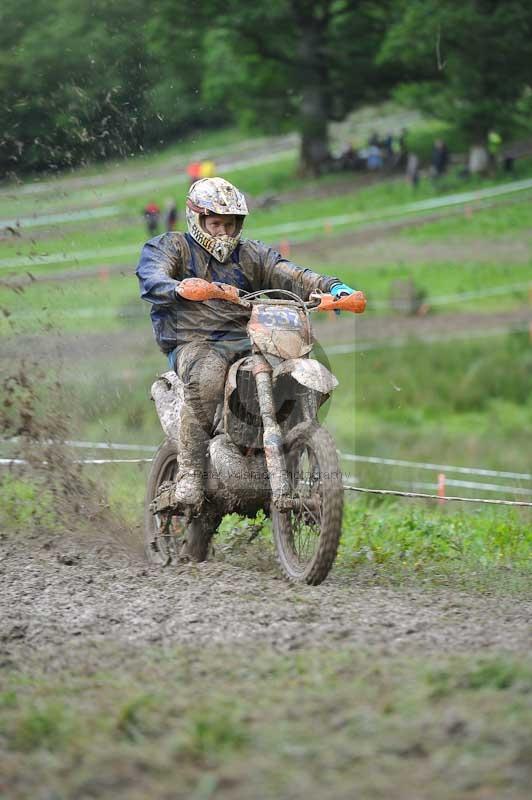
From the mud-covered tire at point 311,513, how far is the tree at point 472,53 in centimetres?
3015

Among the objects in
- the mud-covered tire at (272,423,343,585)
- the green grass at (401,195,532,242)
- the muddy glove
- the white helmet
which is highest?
the white helmet

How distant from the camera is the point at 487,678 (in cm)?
471

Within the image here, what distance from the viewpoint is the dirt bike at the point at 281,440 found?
23.4ft

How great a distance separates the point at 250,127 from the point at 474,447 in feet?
104

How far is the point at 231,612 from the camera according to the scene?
623 cm

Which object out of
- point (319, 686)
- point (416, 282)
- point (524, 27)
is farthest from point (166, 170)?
point (319, 686)

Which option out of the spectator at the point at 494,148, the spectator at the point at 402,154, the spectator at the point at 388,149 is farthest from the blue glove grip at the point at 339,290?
the spectator at the point at 388,149

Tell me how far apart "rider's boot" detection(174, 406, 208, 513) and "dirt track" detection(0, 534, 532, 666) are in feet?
1.38

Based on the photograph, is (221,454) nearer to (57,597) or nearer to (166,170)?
(57,597)

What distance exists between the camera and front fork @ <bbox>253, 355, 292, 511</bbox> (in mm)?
7246

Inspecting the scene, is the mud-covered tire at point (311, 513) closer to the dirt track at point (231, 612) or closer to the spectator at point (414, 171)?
the dirt track at point (231, 612)

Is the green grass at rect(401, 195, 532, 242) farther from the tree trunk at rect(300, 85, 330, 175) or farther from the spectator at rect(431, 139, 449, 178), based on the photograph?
the tree trunk at rect(300, 85, 330, 175)

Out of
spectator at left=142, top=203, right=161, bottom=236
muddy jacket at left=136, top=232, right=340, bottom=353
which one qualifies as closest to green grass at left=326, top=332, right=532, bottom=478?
spectator at left=142, top=203, right=161, bottom=236

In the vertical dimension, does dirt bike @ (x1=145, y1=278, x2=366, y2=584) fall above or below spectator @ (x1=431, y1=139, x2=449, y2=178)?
above
